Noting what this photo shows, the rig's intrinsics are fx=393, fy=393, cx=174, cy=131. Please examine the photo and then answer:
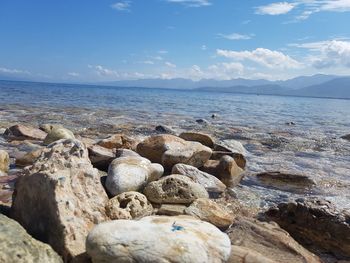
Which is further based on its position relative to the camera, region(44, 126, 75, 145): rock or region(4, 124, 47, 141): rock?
region(4, 124, 47, 141): rock

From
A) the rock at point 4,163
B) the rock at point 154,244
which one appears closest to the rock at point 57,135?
the rock at point 4,163

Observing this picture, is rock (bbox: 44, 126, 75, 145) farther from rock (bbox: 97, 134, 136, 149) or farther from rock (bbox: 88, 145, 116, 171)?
rock (bbox: 88, 145, 116, 171)

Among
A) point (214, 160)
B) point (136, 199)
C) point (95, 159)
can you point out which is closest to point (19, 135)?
point (95, 159)

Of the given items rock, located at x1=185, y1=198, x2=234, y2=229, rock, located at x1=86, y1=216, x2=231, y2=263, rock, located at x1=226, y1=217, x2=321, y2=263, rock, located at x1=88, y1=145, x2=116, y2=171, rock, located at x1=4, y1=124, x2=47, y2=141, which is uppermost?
rock, located at x1=86, y1=216, x2=231, y2=263

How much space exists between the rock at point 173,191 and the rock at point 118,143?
4.43 m

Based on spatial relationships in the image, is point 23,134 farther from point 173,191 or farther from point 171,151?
point 173,191

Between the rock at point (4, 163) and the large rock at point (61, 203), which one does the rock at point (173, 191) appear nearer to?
the large rock at point (61, 203)

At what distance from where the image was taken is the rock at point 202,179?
8.48 m

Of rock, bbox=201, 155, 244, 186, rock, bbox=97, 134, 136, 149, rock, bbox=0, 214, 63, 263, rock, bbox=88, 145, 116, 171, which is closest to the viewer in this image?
rock, bbox=0, 214, 63, 263

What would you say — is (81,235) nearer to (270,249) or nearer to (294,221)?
(270,249)

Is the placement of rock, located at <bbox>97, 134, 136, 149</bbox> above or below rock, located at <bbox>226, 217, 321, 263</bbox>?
above

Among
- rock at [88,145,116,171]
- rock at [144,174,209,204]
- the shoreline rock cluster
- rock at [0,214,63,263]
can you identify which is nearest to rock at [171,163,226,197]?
the shoreline rock cluster

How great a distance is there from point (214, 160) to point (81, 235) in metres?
6.54

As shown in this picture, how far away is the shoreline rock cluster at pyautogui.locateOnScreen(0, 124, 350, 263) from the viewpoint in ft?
12.9
